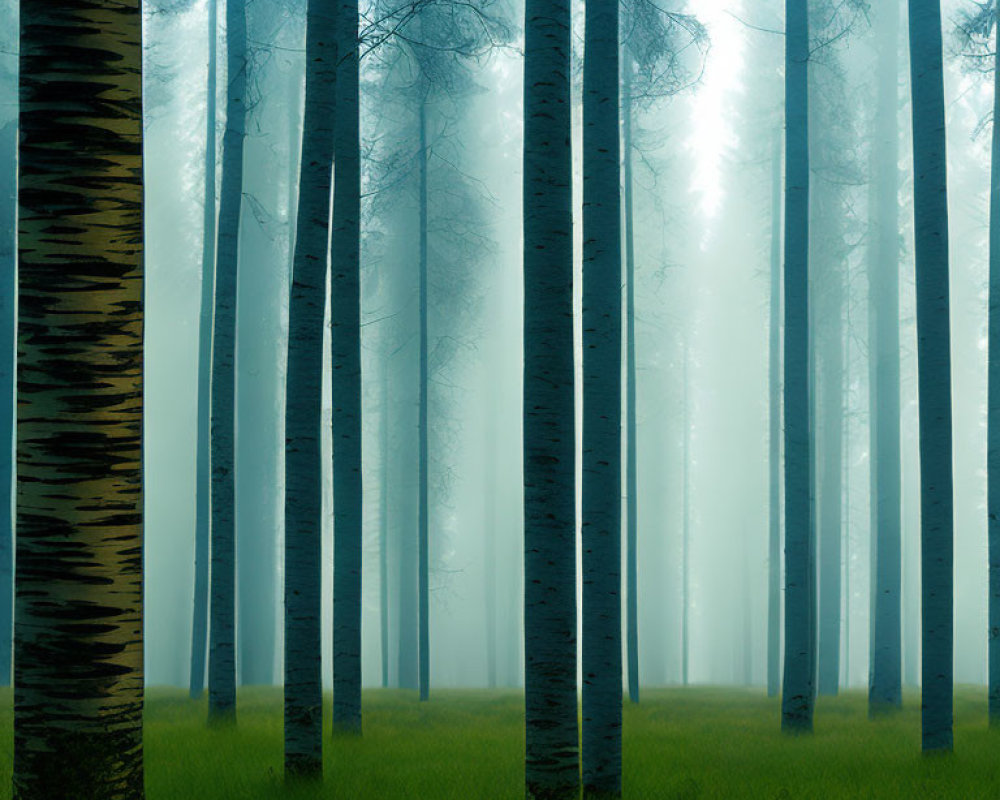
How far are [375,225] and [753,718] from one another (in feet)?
35.8

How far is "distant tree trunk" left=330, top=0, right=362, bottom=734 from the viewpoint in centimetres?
958

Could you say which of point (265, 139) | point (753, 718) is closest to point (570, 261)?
point (753, 718)

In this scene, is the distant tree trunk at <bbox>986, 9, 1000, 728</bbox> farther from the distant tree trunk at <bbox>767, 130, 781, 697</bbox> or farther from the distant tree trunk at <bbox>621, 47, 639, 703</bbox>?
the distant tree trunk at <bbox>767, 130, 781, 697</bbox>

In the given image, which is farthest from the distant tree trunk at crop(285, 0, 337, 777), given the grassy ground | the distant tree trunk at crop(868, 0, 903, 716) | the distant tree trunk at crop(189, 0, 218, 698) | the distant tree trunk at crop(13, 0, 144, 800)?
the distant tree trunk at crop(868, 0, 903, 716)

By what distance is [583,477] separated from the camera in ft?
22.0

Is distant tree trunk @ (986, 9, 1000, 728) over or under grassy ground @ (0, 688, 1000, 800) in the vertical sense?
over

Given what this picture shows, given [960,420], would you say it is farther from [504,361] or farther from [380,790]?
[380,790]

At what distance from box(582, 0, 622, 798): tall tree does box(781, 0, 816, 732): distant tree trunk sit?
4.69m

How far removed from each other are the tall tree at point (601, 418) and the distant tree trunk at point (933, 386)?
Answer: 3351 millimetres

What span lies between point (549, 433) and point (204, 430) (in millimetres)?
11418

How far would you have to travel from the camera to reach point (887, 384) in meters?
15.2

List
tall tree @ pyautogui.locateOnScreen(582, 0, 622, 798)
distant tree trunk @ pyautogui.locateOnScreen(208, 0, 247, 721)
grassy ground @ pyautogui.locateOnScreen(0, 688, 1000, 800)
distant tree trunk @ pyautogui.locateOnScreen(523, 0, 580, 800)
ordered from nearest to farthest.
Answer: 1. distant tree trunk @ pyautogui.locateOnScreen(523, 0, 580, 800)
2. tall tree @ pyautogui.locateOnScreen(582, 0, 622, 798)
3. grassy ground @ pyautogui.locateOnScreen(0, 688, 1000, 800)
4. distant tree trunk @ pyautogui.locateOnScreen(208, 0, 247, 721)

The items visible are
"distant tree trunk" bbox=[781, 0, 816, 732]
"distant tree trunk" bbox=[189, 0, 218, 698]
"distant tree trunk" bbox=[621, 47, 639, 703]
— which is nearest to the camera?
"distant tree trunk" bbox=[781, 0, 816, 732]

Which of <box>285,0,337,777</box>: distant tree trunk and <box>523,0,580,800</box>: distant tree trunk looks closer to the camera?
<box>523,0,580,800</box>: distant tree trunk
